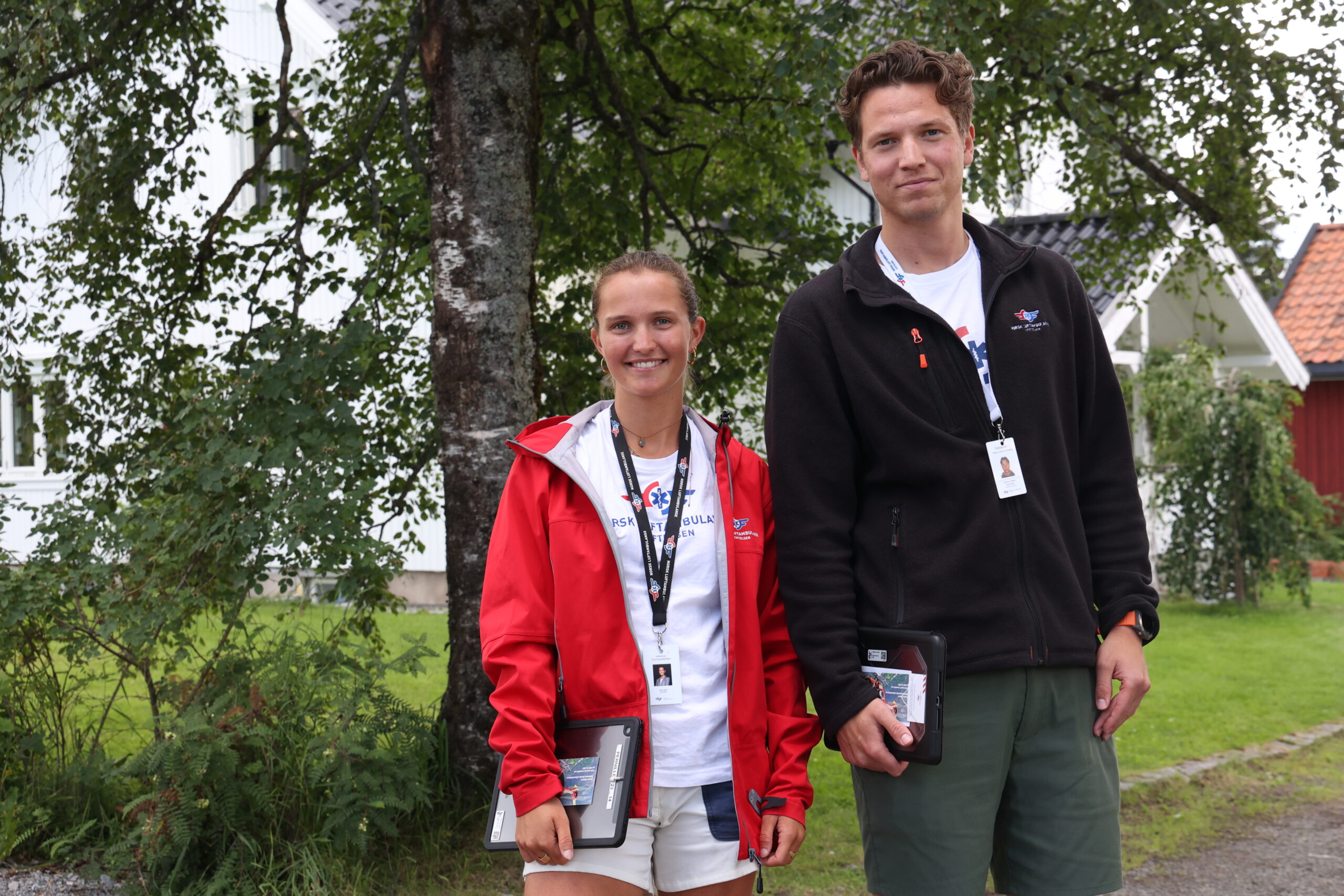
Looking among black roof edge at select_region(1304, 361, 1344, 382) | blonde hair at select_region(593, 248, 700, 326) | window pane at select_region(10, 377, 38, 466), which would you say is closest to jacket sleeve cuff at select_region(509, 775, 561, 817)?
blonde hair at select_region(593, 248, 700, 326)

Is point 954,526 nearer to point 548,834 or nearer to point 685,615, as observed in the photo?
point 685,615

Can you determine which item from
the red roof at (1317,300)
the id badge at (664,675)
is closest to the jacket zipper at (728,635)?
the id badge at (664,675)

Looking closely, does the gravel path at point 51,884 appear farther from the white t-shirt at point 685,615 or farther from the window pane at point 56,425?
the white t-shirt at point 685,615

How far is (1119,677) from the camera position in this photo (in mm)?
2342

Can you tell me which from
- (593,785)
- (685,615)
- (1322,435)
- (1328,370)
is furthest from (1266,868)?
(1322,435)

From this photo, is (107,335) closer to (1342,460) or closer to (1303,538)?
(1303,538)

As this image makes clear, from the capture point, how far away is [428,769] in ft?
16.2

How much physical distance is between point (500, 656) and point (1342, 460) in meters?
18.9

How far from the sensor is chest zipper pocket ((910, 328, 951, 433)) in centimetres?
236

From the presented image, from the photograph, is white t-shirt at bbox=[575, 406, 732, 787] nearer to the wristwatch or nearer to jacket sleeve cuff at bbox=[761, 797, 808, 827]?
jacket sleeve cuff at bbox=[761, 797, 808, 827]

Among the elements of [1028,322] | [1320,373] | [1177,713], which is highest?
[1320,373]

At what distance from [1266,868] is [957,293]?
3.75 meters

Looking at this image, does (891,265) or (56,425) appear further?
(56,425)

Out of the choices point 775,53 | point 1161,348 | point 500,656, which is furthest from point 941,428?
point 1161,348
